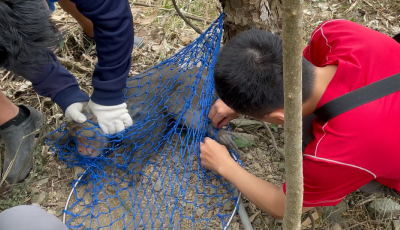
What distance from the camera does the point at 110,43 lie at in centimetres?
192

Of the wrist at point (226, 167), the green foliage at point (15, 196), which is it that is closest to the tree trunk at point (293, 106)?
the wrist at point (226, 167)

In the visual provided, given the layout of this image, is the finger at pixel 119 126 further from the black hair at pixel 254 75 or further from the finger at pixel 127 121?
the black hair at pixel 254 75

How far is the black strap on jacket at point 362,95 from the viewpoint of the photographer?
4.91 ft

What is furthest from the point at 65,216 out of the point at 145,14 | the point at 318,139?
the point at 145,14

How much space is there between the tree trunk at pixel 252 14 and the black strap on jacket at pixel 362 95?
89cm

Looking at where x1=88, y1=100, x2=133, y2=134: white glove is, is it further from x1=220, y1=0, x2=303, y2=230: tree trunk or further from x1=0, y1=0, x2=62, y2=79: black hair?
x1=220, y1=0, x2=303, y2=230: tree trunk

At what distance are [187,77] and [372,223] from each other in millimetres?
1531

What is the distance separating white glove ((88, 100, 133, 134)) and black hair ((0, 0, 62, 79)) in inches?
19.1

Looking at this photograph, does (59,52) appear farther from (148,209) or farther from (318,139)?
(318,139)

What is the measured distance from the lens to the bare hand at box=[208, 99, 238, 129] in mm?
2115

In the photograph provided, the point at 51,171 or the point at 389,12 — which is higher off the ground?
the point at 389,12

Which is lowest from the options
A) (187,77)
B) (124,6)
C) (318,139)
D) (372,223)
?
(372,223)

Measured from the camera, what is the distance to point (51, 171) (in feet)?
7.59

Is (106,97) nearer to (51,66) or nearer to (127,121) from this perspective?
(127,121)
